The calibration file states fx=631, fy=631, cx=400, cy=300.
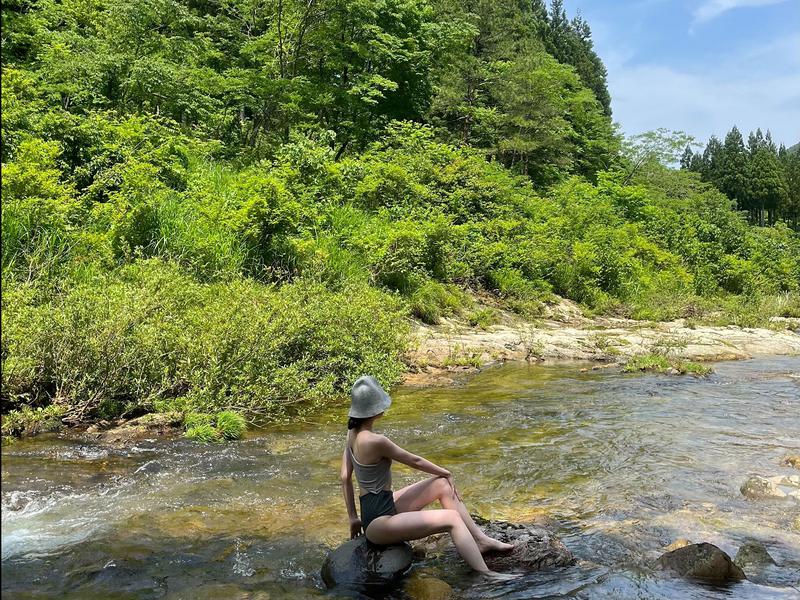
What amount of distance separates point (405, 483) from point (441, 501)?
2.14 meters

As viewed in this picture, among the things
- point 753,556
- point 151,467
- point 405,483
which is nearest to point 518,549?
point 753,556

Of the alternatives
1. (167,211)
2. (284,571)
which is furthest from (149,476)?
(167,211)

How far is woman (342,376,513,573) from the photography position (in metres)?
4.91

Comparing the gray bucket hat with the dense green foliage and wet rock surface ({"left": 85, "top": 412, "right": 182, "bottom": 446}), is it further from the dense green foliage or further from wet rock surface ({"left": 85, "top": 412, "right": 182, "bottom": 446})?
the dense green foliage

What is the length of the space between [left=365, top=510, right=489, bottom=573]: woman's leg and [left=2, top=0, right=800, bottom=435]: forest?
14.9ft

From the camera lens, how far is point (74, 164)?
44.9 ft

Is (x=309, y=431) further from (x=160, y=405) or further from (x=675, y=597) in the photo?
(x=675, y=597)

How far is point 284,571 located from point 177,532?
1.25 m

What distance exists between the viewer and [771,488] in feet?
22.5

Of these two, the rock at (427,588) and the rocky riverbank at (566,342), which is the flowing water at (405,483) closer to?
the rock at (427,588)

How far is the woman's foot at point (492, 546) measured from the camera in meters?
5.05

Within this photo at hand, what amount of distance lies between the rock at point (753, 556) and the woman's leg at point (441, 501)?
1945 mm

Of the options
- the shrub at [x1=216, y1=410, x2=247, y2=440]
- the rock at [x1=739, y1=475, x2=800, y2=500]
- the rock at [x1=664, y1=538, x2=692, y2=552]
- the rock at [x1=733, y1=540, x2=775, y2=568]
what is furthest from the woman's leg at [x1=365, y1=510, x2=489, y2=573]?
the shrub at [x1=216, y1=410, x2=247, y2=440]

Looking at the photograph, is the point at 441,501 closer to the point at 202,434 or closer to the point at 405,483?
the point at 405,483
